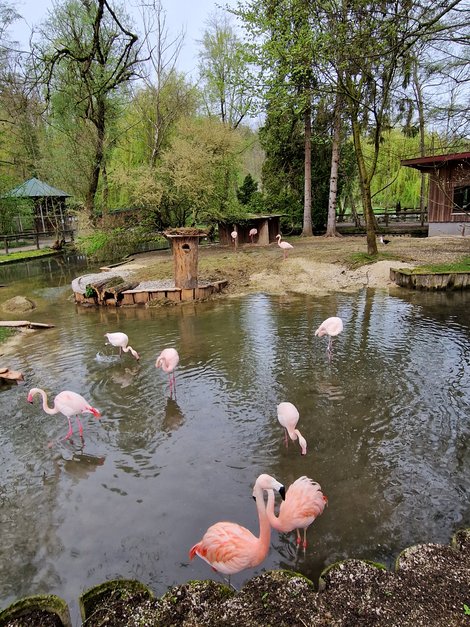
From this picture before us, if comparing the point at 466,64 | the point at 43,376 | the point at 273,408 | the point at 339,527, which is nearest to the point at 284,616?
the point at 339,527

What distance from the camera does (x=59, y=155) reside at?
2317cm

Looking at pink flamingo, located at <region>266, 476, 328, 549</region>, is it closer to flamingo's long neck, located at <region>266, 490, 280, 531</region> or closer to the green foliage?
flamingo's long neck, located at <region>266, 490, 280, 531</region>

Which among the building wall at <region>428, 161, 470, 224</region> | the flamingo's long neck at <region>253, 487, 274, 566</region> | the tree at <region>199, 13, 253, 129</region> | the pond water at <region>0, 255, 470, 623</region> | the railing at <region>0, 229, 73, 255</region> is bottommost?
the pond water at <region>0, 255, 470, 623</region>

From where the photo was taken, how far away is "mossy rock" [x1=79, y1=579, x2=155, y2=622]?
2975 mm

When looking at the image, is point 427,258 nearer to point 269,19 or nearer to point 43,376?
point 269,19

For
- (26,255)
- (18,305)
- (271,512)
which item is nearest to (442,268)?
(271,512)

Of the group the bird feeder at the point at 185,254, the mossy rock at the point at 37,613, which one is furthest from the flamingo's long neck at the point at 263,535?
the bird feeder at the point at 185,254

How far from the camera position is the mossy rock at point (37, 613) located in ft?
9.48

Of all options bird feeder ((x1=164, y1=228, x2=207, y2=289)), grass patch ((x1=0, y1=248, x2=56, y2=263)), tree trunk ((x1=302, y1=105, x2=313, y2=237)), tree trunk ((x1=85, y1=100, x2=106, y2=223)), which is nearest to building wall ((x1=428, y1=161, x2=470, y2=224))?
tree trunk ((x1=302, y1=105, x2=313, y2=237))

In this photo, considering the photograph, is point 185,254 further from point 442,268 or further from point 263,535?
point 263,535

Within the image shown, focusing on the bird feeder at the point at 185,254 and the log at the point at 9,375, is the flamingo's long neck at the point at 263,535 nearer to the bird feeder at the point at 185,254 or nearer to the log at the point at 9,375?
the log at the point at 9,375

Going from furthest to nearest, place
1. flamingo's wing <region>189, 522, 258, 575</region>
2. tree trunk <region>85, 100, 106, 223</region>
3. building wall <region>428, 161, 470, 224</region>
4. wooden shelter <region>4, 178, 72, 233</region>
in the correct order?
1. wooden shelter <region>4, 178, 72, 233</region>
2. tree trunk <region>85, 100, 106, 223</region>
3. building wall <region>428, 161, 470, 224</region>
4. flamingo's wing <region>189, 522, 258, 575</region>

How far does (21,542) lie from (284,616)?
8.46 feet

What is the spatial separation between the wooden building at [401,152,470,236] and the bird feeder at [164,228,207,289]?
13.9m
